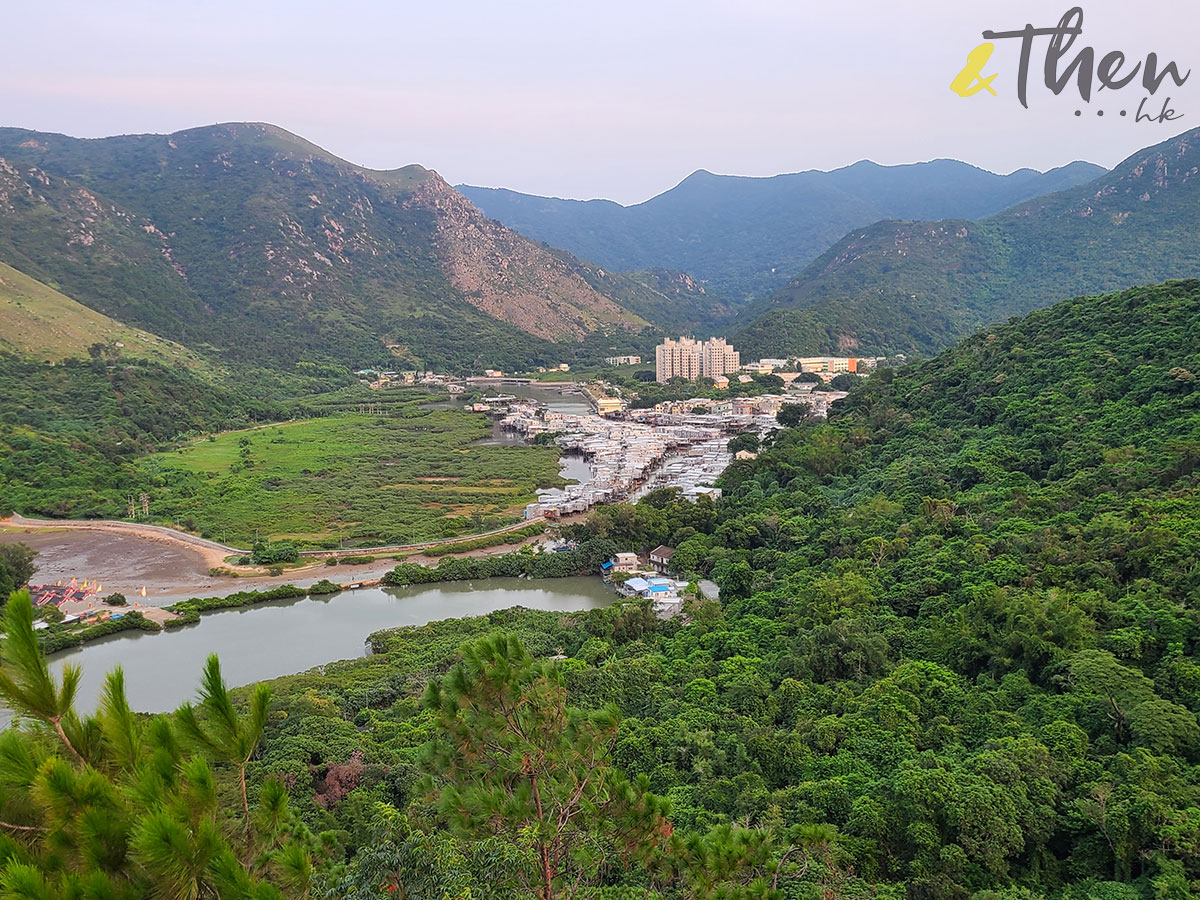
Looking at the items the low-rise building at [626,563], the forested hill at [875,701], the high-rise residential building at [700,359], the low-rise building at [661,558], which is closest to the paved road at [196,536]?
the forested hill at [875,701]

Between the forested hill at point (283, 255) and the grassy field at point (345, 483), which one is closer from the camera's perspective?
the grassy field at point (345, 483)

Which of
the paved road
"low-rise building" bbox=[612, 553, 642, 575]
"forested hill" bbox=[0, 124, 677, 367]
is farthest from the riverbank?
"forested hill" bbox=[0, 124, 677, 367]

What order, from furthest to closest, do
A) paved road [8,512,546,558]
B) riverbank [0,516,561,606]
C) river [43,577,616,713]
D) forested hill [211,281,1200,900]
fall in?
paved road [8,512,546,558], riverbank [0,516,561,606], river [43,577,616,713], forested hill [211,281,1200,900]

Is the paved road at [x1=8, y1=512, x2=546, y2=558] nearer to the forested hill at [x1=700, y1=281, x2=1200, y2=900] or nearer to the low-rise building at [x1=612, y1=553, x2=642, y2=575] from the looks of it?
the low-rise building at [x1=612, y1=553, x2=642, y2=575]

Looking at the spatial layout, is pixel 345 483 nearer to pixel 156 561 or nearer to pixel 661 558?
pixel 156 561

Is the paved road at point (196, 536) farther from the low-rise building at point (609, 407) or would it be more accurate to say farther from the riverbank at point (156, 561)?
the low-rise building at point (609, 407)

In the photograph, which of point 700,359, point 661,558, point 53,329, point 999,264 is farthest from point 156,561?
point 999,264
